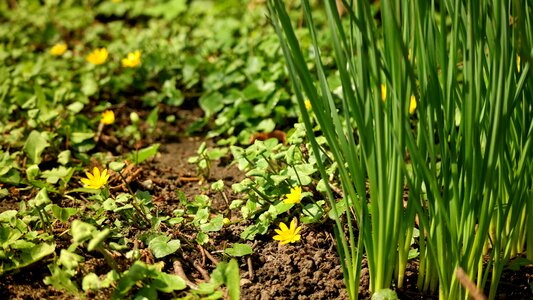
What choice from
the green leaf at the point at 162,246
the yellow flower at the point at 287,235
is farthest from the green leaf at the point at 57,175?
the yellow flower at the point at 287,235

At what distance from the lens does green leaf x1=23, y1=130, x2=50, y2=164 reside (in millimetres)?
2346

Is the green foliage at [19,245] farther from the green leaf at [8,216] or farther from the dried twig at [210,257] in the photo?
the dried twig at [210,257]

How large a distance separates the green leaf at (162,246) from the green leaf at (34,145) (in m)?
0.77

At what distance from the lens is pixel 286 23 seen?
4.35 ft

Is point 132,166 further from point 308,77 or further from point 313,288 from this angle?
point 308,77

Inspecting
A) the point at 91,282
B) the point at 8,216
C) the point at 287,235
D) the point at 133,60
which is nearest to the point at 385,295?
the point at 287,235

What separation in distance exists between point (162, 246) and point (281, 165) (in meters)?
0.58

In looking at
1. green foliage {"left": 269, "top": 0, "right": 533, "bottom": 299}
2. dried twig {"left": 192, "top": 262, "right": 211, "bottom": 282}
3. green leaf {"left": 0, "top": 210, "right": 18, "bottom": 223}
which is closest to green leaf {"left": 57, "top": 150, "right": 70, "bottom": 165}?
green leaf {"left": 0, "top": 210, "right": 18, "bottom": 223}

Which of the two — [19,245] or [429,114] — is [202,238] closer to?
[19,245]

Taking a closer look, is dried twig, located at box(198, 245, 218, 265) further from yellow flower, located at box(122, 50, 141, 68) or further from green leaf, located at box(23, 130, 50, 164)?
yellow flower, located at box(122, 50, 141, 68)

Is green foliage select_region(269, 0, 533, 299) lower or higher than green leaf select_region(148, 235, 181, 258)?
higher

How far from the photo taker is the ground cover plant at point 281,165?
4.41 ft

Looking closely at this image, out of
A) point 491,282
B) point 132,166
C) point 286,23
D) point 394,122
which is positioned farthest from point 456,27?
point 132,166

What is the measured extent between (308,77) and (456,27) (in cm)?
32
